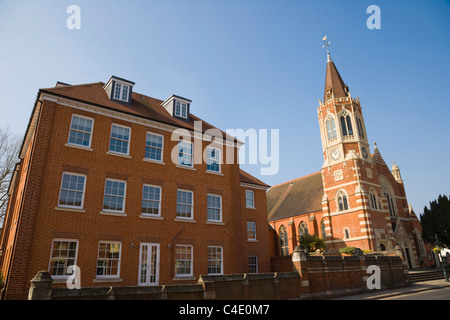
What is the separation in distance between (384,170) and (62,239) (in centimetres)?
4315

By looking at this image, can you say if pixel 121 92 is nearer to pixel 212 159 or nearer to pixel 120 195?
pixel 120 195

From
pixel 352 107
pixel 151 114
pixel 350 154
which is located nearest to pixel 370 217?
pixel 350 154

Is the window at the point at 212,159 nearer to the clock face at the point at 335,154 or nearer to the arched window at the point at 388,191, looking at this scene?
the clock face at the point at 335,154

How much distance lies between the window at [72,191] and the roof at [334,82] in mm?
39231

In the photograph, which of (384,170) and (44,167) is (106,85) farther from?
(384,170)

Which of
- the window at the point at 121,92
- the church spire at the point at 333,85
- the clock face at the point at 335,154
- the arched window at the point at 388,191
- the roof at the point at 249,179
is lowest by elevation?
the roof at the point at 249,179

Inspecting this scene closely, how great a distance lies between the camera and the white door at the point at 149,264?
55.2ft

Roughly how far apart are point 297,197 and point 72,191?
38.7 meters

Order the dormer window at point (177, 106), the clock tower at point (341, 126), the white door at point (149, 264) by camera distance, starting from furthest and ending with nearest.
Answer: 1. the clock tower at point (341, 126)
2. the dormer window at point (177, 106)
3. the white door at point (149, 264)

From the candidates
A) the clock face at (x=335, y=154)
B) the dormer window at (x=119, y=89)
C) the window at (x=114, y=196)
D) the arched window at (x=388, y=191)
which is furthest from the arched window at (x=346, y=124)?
the window at (x=114, y=196)

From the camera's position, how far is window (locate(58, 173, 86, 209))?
52.1ft

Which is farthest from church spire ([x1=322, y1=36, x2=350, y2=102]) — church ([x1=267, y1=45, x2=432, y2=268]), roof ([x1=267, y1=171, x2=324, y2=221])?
roof ([x1=267, y1=171, x2=324, y2=221])

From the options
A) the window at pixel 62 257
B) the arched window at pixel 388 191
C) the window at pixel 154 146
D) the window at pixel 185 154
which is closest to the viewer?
the window at pixel 62 257

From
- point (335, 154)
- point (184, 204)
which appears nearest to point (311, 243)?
point (335, 154)
